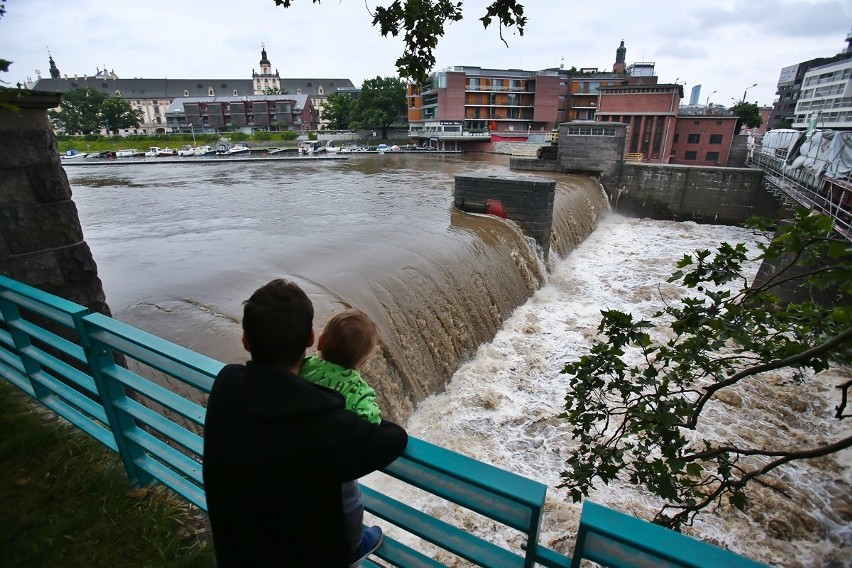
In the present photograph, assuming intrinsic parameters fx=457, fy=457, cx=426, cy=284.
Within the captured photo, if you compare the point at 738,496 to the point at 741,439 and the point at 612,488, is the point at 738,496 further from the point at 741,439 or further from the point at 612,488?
the point at 741,439

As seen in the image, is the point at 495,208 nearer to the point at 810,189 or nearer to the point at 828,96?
the point at 810,189

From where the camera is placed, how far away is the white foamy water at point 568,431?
201 inches

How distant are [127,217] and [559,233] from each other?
13906mm

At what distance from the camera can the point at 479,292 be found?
9.23 meters

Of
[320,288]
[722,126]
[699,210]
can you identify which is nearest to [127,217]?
[320,288]

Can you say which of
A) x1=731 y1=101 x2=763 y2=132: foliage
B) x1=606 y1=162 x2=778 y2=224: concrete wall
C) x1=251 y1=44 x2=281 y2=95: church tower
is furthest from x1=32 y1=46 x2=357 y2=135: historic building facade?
x1=606 y1=162 x2=778 y2=224: concrete wall

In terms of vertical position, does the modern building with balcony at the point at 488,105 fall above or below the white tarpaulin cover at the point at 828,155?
above

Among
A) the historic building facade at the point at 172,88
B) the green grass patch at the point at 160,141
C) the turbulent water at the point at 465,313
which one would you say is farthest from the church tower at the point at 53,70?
the turbulent water at the point at 465,313

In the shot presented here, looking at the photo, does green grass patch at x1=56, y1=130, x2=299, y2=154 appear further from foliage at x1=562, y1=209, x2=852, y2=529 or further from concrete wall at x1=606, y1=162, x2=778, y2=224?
foliage at x1=562, y1=209, x2=852, y2=529

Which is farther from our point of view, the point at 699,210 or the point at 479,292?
the point at 699,210

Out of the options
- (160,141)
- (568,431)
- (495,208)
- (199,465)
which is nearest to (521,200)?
(495,208)

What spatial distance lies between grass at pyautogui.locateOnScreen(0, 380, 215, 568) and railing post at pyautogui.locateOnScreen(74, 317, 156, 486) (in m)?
0.13

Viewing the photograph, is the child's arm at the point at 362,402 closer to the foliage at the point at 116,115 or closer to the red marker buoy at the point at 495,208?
the red marker buoy at the point at 495,208

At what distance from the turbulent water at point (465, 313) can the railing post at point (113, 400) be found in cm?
247
